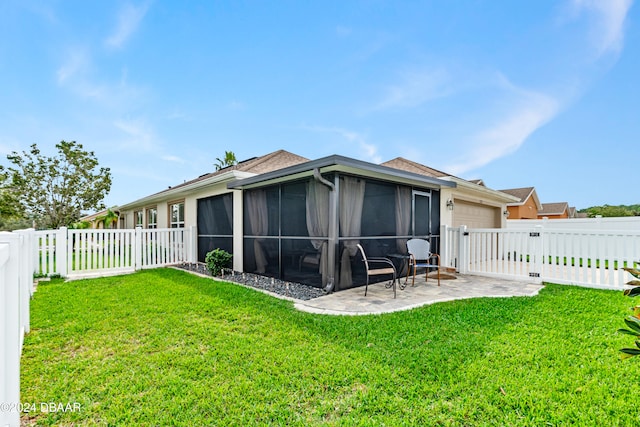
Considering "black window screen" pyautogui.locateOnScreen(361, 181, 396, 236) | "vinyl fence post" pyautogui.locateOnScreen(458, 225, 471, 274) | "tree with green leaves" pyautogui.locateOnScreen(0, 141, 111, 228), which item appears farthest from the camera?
"tree with green leaves" pyautogui.locateOnScreen(0, 141, 111, 228)

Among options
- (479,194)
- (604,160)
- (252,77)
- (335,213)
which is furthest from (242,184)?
(604,160)

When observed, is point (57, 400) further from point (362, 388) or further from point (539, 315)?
point (539, 315)

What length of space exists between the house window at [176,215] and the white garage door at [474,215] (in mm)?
9760

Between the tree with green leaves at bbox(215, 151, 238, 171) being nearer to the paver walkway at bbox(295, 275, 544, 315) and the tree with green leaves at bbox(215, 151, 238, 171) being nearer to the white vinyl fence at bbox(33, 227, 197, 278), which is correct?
the white vinyl fence at bbox(33, 227, 197, 278)

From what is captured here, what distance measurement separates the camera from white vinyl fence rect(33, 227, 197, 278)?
Result: 7.51 m

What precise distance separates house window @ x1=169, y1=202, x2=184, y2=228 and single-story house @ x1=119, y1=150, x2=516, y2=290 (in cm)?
200

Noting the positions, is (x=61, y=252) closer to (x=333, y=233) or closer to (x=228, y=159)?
(x=333, y=233)

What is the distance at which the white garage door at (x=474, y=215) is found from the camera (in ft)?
31.4

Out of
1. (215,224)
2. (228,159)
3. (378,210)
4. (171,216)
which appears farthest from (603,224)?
(228,159)

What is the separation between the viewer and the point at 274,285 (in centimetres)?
644

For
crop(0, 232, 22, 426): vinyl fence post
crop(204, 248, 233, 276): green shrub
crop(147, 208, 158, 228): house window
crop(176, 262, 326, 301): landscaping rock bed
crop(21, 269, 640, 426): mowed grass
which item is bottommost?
crop(176, 262, 326, 301): landscaping rock bed

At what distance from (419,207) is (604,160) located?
60.4 ft

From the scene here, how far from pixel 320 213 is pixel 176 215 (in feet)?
26.5

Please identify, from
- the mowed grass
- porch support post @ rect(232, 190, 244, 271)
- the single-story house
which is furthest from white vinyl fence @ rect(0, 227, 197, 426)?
porch support post @ rect(232, 190, 244, 271)
